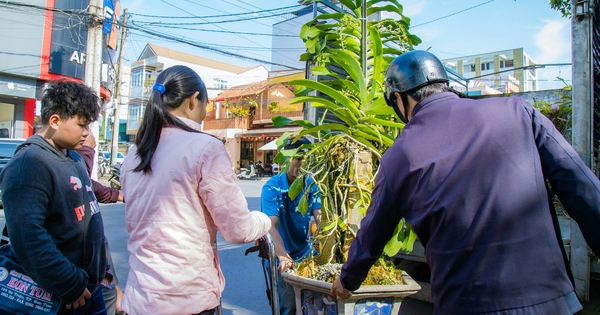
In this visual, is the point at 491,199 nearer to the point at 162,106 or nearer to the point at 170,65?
the point at 162,106

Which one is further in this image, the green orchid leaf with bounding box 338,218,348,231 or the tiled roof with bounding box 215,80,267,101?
the tiled roof with bounding box 215,80,267,101

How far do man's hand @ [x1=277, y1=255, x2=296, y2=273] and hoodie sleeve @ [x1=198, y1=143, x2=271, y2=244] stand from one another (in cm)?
71

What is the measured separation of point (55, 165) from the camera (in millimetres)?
1789

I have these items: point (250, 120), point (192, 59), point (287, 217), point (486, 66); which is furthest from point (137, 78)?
point (486, 66)

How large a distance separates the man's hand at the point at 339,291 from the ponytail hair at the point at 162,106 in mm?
869

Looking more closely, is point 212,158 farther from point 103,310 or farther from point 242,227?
point 103,310

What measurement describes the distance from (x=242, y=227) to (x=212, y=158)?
30 cm

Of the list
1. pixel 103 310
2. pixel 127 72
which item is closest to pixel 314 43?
pixel 103 310

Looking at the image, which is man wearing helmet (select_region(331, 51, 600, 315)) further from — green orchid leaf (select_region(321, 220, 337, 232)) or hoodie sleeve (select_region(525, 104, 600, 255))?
green orchid leaf (select_region(321, 220, 337, 232))

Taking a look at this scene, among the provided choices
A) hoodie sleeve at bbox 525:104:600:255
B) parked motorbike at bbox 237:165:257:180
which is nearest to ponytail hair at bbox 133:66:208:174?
hoodie sleeve at bbox 525:104:600:255

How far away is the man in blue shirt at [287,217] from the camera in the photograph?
2.57 metres

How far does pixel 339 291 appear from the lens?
162 cm

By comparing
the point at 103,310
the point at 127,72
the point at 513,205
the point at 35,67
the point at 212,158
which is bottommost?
the point at 103,310

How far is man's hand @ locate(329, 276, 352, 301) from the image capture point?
1.61m
